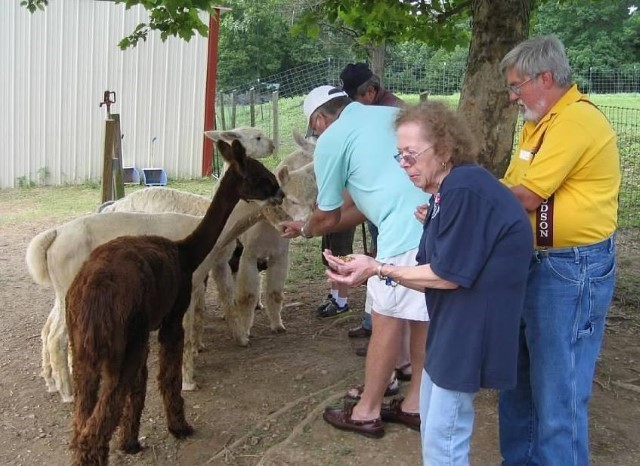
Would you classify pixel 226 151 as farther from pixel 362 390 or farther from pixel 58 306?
pixel 362 390

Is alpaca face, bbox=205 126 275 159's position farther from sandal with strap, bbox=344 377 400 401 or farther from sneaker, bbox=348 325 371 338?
sandal with strap, bbox=344 377 400 401

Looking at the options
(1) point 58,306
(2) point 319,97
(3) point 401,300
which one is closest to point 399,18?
(2) point 319,97

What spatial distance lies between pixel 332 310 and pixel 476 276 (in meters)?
4.00

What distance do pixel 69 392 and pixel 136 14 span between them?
11.4m

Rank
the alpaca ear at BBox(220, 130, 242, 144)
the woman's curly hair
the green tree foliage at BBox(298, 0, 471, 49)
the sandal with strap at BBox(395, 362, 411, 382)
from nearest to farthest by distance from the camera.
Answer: the woman's curly hair
the sandal with strap at BBox(395, 362, 411, 382)
the green tree foliage at BBox(298, 0, 471, 49)
the alpaca ear at BBox(220, 130, 242, 144)

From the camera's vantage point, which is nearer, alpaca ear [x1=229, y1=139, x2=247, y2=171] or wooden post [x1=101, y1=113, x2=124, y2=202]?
alpaca ear [x1=229, y1=139, x2=247, y2=171]

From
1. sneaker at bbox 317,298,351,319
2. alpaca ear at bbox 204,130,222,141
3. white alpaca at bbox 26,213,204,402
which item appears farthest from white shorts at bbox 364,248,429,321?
alpaca ear at bbox 204,130,222,141

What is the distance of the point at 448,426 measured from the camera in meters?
2.46

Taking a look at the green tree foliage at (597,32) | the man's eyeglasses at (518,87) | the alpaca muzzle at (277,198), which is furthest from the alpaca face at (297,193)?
the green tree foliage at (597,32)

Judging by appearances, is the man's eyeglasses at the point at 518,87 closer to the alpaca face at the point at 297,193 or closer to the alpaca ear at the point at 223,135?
the alpaca face at the point at 297,193

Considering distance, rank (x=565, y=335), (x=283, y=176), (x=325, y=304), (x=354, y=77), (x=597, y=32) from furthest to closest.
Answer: (x=597, y=32) → (x=325, y=304) → (x=354, y=77) → (x=283, y=176) → (x=565, y=335)

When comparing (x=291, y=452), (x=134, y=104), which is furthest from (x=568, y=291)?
(x=134, y=104)

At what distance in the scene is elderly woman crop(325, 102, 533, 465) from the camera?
226 centimetres

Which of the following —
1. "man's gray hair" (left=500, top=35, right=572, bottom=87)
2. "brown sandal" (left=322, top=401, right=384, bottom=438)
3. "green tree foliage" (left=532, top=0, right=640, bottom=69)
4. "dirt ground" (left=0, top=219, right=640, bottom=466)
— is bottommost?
"dirt ground" (left=0, top=219, right=640, bottom=466)
